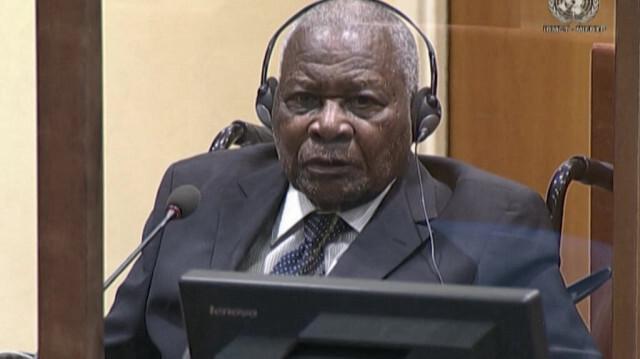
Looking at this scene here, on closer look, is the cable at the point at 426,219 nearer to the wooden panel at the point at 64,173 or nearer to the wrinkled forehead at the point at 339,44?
the wrinkled forehead at the point at 339,44

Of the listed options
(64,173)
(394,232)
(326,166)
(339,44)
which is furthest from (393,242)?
(64,173)

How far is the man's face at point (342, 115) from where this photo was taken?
134 centimetres

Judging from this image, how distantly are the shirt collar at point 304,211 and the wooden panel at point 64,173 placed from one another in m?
0.27

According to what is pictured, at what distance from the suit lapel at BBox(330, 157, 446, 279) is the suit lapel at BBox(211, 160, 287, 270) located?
0.34 ft

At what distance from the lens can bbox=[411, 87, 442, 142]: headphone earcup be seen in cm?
133

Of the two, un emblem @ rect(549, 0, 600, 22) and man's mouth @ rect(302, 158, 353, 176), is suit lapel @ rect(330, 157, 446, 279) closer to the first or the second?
man's mouth @ rect(302, 158, 353, 176)

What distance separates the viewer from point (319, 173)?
1.37 m

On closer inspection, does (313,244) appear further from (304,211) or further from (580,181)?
(580,181)

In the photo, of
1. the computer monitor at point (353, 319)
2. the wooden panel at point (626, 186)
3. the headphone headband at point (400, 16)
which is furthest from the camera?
the headphone headband at point (400, 16)

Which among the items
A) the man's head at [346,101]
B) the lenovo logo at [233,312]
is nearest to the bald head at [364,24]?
the man's head at [346,101]

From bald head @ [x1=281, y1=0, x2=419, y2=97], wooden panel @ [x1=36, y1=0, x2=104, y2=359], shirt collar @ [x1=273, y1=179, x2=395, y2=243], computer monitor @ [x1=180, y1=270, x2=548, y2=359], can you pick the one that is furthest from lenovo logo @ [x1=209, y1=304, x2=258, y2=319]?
bald head @ [x1=281, y1=0, x2=419, y2=97]

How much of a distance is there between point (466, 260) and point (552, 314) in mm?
104

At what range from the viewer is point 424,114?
52.3 inches
